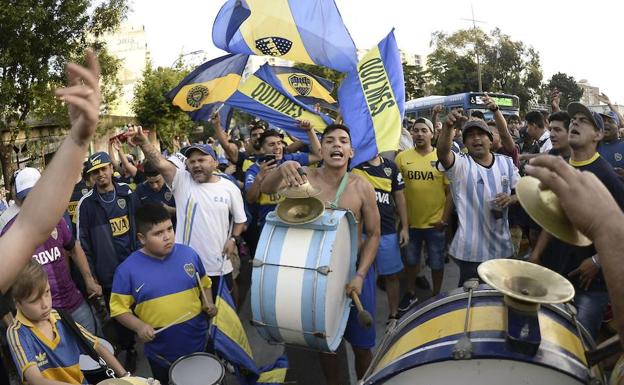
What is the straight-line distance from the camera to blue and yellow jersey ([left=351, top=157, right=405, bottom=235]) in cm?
466

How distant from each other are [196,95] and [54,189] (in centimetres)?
572

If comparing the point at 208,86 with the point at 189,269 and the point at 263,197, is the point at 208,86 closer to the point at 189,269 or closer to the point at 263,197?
the point at 263,197

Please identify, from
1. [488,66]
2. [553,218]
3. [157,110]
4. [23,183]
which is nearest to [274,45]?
[23,183]

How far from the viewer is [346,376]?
3863 mm

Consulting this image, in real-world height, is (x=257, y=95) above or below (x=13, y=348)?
above

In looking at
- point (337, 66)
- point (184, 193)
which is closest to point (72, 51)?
point (337, 66)

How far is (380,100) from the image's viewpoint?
4934 millimetres

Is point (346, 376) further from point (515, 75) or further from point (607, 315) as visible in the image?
point (515, 75)

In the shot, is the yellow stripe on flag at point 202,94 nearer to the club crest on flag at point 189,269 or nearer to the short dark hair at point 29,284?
the club crest on flag at point 189,269

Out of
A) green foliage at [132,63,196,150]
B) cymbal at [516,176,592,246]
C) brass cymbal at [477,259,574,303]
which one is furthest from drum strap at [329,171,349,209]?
green foliage at [132,63,196,150]

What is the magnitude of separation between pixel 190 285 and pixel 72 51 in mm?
11408

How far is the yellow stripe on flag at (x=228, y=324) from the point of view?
122 inches

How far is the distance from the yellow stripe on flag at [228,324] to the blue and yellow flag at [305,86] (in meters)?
5.39

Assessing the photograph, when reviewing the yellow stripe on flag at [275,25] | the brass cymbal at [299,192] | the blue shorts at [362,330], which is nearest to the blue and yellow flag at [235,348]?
the blue shorts at [362,330]
